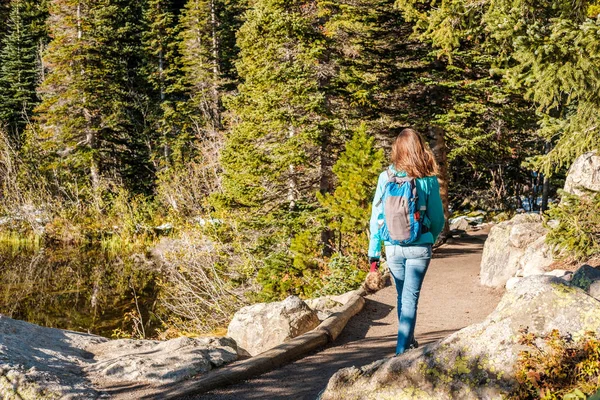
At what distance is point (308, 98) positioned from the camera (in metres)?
12.8

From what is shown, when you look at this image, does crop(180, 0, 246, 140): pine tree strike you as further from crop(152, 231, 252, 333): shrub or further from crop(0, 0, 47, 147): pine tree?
crop(152, 231, 252, 333): shrub

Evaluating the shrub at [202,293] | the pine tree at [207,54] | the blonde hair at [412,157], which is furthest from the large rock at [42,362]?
the pine tree at [207,54]

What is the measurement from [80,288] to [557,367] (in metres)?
16.2

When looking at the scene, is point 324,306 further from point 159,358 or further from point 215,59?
point 215,59

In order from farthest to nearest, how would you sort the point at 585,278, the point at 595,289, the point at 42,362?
1. the point at 42,362
2. the point at 585,278
3. the point at 595,289

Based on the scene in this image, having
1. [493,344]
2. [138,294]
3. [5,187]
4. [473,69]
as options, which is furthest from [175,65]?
[493,344]

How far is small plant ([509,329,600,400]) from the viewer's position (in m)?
2.83

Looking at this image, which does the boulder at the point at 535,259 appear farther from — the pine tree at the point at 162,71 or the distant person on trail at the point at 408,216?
the pine tree at the point at 162,71

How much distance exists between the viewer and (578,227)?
7.38m

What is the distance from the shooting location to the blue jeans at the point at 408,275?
412 centimetres

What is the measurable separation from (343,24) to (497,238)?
6651 mm

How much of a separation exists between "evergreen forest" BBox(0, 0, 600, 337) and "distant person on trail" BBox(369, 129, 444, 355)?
279 cm

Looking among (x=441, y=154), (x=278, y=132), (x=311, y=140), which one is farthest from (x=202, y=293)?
(x=441, y=154)

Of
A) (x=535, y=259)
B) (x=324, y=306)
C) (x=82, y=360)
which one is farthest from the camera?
(x=535, y=259)
